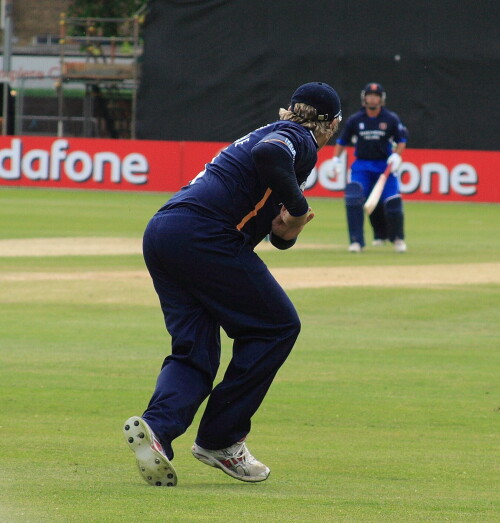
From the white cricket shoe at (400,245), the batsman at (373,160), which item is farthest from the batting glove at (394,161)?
the white cricket shoe at (400,245)

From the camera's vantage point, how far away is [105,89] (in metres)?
44.1

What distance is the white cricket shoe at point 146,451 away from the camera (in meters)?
5.47

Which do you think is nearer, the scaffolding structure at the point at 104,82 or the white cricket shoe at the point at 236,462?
the white cricket shoe at the point at 236,462

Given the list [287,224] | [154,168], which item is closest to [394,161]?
[287,224]

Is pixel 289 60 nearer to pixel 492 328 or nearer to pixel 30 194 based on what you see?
pixel 30 194

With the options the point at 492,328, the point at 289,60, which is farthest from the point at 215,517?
the point at 289,60

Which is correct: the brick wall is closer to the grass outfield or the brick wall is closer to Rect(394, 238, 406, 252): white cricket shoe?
Rect(394, 238, 406, 252): white cricket shoe

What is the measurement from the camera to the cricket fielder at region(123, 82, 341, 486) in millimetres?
5730

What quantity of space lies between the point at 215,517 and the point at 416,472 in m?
1.50

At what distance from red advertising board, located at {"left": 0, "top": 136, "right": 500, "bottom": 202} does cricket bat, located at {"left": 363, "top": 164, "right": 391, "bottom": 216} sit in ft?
39.6

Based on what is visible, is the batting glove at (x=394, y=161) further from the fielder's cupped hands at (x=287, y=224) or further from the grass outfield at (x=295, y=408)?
the fielder's cupped hands at (x=287, y=224)

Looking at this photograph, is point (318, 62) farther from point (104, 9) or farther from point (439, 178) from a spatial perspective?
point (104, 9)

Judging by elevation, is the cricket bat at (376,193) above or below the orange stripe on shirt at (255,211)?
below

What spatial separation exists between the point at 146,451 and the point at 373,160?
14.2 metres
